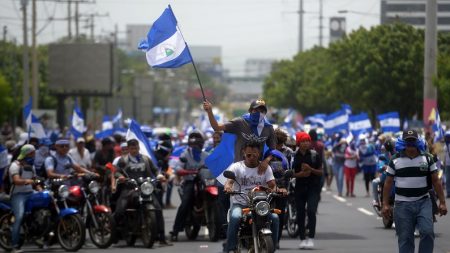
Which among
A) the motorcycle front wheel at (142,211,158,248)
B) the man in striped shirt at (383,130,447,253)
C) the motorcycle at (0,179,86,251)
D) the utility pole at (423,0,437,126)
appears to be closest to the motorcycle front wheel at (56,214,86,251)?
the motorcycle at (0,179,86,251)

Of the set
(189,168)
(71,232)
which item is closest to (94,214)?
(71,232)

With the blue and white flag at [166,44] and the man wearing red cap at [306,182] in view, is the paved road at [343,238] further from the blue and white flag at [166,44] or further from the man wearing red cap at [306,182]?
the blue and white flag at [166,44]

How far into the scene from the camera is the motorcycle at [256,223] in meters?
13.3

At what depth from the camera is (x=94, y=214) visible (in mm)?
19047

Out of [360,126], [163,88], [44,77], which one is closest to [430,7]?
[360,126]

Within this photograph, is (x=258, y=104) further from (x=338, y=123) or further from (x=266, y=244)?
(x=338, y=123)

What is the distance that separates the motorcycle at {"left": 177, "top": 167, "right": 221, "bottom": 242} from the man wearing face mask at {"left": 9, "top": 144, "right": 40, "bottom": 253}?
2.86 metres

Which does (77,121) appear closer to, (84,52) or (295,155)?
(295,155)

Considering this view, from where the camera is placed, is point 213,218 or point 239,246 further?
point 213,218

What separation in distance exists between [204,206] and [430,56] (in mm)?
24041

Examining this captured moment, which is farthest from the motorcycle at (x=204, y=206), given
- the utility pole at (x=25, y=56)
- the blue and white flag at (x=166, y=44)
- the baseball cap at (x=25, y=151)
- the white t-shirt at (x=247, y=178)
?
the utility pole at (x=25, y=56)

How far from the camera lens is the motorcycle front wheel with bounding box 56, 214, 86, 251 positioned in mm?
18344

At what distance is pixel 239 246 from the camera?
1376 cm

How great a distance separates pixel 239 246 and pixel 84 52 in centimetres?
5188
